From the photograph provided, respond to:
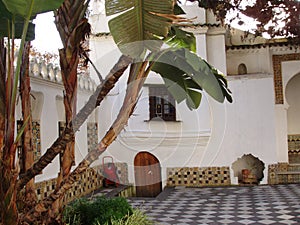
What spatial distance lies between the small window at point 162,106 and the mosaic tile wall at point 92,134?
54.7 inches

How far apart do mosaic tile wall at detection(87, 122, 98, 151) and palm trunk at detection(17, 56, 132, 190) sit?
5.88 metres

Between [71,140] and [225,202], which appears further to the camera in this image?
[225,202]

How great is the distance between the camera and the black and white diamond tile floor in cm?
660

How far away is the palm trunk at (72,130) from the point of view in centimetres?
337

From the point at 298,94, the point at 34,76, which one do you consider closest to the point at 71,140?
the point at 34,76

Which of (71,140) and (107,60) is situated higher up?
(107,60)

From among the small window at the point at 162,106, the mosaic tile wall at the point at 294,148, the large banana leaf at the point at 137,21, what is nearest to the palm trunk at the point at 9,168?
the large banana leaf at the point at 137,21

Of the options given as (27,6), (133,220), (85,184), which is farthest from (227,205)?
(27,6)

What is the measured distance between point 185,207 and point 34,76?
11.8ft

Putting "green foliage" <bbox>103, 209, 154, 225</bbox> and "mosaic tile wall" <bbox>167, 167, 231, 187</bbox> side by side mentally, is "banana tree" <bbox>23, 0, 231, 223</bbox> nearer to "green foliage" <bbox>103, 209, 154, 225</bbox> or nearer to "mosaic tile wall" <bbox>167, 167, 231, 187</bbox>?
"green foliage" <bbox>103, 209, 154, 225</bbox>

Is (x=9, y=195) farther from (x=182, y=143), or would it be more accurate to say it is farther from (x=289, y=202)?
(x=182, y=143)

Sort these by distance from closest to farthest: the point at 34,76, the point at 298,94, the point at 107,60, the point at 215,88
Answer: the point at 215,88, the point at 34,76, the point at 107,60, the point at 298,94

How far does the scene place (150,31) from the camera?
329cm

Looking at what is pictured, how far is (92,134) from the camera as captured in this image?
971cm
